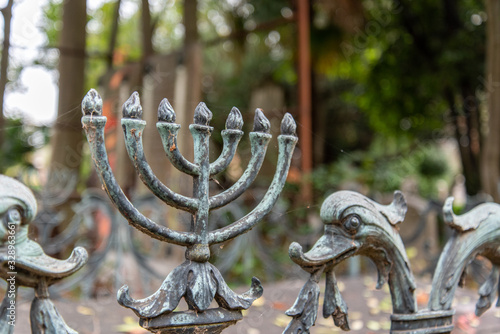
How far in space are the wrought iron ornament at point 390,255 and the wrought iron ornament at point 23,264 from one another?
620 millimetres

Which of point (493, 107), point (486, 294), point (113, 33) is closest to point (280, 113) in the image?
point (493, 107)

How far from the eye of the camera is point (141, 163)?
127cm

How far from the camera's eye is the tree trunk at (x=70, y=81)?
6422 mm

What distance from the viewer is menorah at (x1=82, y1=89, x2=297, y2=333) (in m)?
1.24

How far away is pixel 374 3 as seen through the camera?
9.23 m

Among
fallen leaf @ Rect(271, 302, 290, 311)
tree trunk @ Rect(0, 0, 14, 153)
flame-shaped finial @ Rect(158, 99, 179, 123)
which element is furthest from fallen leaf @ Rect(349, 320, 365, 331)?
tree trunk @ Rect(0, 0, 14, 153)

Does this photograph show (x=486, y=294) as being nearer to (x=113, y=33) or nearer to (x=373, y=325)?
(x=373, y=325)

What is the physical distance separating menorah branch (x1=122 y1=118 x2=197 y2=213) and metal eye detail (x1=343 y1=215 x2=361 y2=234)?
1.53 feet

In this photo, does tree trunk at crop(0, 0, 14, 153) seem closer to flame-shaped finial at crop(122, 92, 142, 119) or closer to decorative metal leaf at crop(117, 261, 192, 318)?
flame-shaped finial at crop(122, 92, 142, 119)

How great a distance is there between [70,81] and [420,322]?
5899 millimetres

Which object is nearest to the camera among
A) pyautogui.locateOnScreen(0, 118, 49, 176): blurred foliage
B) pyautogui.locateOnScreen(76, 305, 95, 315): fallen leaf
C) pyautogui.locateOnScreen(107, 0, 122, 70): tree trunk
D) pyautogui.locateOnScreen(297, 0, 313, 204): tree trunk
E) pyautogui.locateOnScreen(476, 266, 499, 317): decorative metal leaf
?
pyautogui.locateOnScreen(476, 266, 499, 317): decorative metal leaf

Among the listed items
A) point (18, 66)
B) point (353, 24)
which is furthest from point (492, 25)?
point (18, 66)

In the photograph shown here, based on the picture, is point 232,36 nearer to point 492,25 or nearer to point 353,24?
point 353,24

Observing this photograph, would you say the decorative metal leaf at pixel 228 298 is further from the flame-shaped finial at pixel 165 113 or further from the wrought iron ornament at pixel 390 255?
the flame-shaped finial at pixel 165 113
